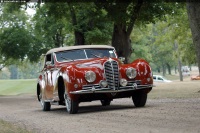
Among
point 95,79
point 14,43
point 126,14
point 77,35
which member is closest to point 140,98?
point 95,79

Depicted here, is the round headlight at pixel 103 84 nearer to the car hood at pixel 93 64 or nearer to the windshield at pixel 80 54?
the car hood at pixel 93 64

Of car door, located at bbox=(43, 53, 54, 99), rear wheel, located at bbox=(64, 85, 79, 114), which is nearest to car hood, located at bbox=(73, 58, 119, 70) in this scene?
rear wheel, located at bbox=(64, 85, 79, 114)

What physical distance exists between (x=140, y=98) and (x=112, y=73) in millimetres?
1639

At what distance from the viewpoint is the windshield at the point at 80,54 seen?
1409 cm

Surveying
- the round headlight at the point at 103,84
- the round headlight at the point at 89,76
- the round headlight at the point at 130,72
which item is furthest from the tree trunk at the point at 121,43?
the round headlight at the point at 89,76

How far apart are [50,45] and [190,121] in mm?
38742

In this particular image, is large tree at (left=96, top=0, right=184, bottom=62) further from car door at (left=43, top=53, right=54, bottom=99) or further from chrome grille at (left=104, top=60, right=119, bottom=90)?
chrome grille at (left=104, top=60, right=119, bottom=90)

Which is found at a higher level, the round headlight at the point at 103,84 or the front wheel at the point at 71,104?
the round headlight at the point at 103,84

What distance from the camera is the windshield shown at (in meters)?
14.1

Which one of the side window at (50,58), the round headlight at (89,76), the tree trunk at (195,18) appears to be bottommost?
the round headlight at (89,76)

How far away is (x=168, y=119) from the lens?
9406 mm

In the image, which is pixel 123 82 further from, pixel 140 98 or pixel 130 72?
pixel 140 98

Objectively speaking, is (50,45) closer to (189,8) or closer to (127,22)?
(127,22)

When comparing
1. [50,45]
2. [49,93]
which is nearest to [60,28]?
[50,45]
